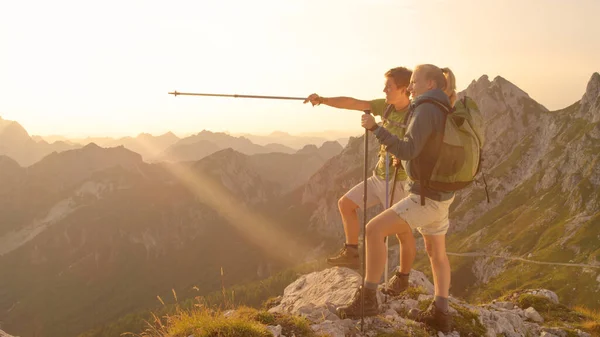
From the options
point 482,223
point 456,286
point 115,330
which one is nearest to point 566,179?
point 482,223

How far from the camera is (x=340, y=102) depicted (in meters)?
9.02

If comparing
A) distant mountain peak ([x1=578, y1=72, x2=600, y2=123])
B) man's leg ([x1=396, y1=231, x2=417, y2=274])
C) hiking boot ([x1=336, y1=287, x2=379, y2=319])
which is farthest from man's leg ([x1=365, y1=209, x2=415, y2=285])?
distant mountain peak ([x1=578, y1=72, x2=600, y2=123])

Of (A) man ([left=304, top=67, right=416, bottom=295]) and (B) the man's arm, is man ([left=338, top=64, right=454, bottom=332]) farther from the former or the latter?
(B) the man's arm

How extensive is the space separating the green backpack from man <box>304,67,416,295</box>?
152cm

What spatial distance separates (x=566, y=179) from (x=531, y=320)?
192m

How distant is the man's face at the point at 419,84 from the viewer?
23.0ft

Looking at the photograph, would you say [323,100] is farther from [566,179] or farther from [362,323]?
[566,179]

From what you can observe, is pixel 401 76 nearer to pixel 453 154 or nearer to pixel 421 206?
pixel 453 154

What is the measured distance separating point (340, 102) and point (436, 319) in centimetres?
511

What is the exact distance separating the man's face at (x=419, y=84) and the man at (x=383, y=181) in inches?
44.3

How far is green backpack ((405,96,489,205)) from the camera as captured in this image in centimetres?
664

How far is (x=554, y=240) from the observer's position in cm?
14050

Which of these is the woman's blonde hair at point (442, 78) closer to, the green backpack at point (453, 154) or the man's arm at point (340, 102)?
the green backpack at point (453, 154)

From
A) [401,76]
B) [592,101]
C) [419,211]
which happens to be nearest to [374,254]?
[419,211]
